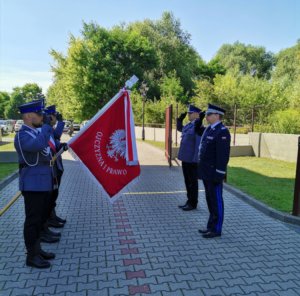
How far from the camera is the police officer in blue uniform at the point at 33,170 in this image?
3703 mm

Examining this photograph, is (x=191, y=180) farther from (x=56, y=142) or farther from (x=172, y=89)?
(x=172, y=89)

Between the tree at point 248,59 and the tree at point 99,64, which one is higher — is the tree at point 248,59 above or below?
above

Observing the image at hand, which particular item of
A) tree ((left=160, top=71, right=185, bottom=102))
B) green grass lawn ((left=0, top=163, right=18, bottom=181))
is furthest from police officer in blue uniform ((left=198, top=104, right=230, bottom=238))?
tree ((left=160, top=71, right=185, bottom=102))

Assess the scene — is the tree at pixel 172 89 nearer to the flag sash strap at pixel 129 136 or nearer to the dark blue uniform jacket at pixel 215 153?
the dark blue uniform jacket at pixel 215 153

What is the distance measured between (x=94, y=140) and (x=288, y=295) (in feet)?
10.2

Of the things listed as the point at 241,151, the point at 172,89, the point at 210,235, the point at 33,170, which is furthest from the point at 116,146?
the point at 172,89

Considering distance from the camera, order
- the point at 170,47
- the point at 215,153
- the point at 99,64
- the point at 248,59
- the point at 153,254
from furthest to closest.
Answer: the point at 248,59 < the point at 170,47 < the point at 99,64 < the point at 215,153 < the point at 153,254

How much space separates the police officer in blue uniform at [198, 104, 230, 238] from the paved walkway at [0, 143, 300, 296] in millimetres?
321

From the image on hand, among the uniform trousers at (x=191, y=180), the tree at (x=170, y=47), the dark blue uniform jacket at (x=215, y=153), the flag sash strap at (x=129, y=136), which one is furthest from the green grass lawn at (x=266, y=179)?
the tree at (x=170, y=47)

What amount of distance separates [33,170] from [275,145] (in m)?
12.1

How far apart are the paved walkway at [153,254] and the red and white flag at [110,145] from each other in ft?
2.98

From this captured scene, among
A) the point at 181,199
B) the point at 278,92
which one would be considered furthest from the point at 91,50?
the point at 181,199

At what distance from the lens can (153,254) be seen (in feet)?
14.3

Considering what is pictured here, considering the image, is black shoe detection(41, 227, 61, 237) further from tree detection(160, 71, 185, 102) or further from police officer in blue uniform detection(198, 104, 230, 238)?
tree detection(160, 71, 185, 102)
